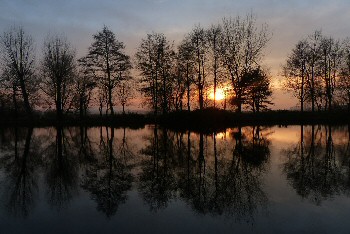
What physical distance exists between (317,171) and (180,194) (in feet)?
18.1

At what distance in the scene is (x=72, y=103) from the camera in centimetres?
6178

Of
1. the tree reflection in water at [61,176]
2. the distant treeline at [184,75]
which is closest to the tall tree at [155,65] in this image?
the distant treeline at [184,75]

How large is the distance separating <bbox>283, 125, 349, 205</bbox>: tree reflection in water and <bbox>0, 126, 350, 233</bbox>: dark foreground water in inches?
1.2

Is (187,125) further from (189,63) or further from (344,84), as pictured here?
(344,84)

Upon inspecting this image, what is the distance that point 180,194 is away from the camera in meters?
9.59

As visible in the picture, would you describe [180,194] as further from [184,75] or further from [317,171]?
[184,75]

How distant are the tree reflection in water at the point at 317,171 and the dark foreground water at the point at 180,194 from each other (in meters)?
0.03

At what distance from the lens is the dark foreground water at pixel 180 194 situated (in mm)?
7172

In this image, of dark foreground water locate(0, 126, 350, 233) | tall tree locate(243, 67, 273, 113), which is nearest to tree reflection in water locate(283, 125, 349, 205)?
dark foreground water locate(0, 126, 350, 233)

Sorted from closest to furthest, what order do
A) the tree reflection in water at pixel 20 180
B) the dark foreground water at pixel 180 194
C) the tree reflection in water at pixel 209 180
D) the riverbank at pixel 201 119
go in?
the dark foreground water at pixel 180 194
the tree reflection in water at pixel 209 180
the tree reflection in water at pixel 20 180
the riverbank at pixel 201 119

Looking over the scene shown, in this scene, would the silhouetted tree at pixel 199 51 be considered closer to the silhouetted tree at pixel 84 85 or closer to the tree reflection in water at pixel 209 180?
the silhouetted tree at pixel 84 85

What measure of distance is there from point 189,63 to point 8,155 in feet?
133

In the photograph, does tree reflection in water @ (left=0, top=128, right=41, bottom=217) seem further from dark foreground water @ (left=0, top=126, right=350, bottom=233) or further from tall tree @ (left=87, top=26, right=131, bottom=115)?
tall tree @ (left=87, top=26, right=131, bottom=115)

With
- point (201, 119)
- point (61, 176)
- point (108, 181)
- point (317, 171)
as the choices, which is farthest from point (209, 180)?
point (201, 119)
